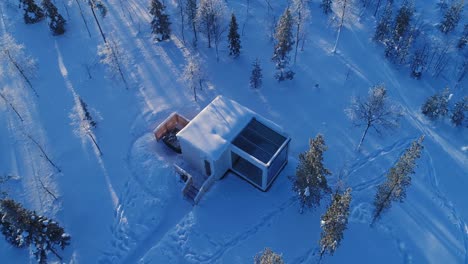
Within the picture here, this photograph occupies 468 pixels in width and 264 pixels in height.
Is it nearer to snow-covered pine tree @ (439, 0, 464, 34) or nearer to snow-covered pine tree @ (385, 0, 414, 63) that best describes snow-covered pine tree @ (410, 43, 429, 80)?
snow-covered pine tree @ (385, 0, 414, 63)

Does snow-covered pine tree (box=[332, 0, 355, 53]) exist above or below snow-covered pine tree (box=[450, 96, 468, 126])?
above

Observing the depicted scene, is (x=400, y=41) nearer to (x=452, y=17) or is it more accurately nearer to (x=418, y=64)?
(x=418, y=64)

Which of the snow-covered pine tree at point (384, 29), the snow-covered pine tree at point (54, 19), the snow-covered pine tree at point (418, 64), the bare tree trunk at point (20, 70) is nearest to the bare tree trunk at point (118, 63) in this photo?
the bare tree trunk at point (20, 70)

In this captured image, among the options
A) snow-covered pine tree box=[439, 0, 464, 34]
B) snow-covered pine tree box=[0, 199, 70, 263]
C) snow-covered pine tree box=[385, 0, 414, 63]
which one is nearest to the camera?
snow-covered pine tree box=[0, 199, 70, 263]

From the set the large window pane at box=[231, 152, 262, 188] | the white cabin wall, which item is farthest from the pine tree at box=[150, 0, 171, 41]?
the large window pane at box=[231, 152, 262, 188]

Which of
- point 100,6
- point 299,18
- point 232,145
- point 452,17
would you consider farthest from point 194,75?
point 452,17

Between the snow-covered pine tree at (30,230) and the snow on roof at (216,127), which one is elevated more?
the snow on roof at (216,127)

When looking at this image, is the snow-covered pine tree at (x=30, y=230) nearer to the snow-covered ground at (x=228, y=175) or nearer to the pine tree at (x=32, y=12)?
the snow-covered ground at (x=228, y=175)
